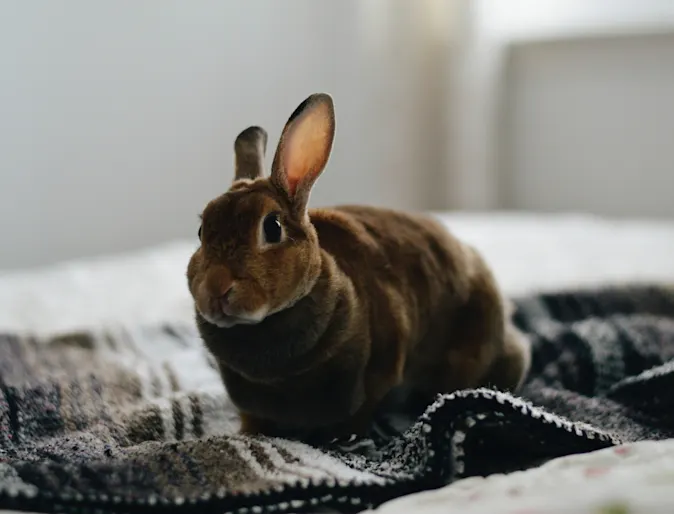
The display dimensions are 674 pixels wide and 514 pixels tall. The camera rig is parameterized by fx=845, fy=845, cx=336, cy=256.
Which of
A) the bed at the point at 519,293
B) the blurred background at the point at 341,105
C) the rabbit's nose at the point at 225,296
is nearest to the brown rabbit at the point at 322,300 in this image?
the rabbit's nose at the point at 225,296

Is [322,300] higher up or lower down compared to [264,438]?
higher up

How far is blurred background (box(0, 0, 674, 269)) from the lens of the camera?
6.87 feet

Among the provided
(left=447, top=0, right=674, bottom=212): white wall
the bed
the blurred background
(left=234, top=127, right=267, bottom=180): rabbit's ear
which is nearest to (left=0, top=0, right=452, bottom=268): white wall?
the blurred background

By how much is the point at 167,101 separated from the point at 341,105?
52cm

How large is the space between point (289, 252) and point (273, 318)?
0.06m

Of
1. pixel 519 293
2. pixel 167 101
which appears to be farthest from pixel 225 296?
pixel 167 101

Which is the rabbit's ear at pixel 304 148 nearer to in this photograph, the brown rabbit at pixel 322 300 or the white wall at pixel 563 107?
the brown rabbit at pixel 322 300

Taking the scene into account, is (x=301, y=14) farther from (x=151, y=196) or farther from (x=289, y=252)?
(x=289, y=252)

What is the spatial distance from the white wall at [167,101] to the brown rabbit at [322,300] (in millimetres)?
1304

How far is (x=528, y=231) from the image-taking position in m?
1.89

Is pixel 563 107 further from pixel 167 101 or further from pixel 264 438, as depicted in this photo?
pixel 264 438

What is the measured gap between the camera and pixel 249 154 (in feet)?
2.68

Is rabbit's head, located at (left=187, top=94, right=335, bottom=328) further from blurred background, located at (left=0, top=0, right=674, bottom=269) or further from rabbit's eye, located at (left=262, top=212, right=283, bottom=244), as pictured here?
blurred background, located at (left=0, top=0, right=674, bottom=269)

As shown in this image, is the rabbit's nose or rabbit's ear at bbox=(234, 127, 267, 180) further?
rabbit's ear at bbox=(234, 127, 267, 180)
